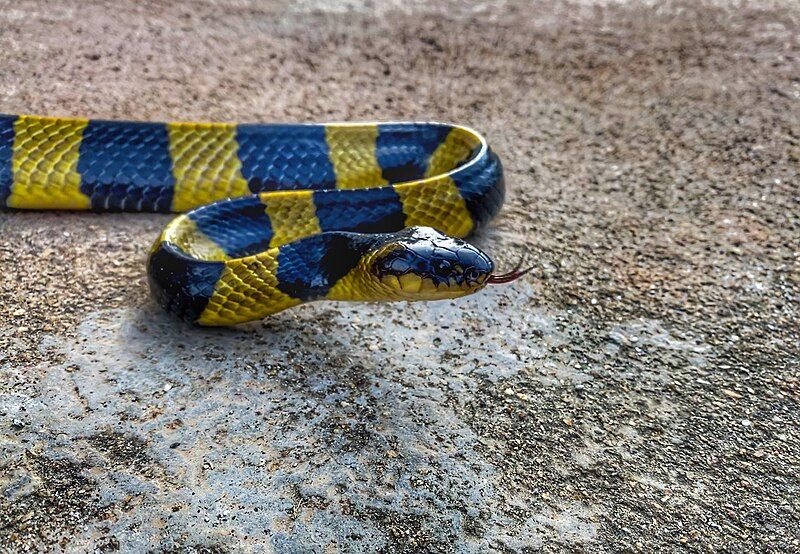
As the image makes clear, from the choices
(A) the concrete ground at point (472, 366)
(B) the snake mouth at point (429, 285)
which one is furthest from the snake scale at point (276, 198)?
(A) the concrete ground at point (472, 366)

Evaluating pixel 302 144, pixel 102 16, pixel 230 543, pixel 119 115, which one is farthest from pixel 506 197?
pixel 102 16

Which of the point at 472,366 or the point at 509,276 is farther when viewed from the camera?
the point at 509,276

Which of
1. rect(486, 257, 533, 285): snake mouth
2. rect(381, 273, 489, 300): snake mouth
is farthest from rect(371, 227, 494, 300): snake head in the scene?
rect(486, 257, 533, 285): snake mouth

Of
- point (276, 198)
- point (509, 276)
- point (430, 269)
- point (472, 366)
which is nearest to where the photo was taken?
point (430, 269)

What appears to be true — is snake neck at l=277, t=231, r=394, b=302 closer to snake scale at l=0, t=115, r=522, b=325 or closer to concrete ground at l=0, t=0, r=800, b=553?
snake scale at l=0, t=115, r=522, b=325

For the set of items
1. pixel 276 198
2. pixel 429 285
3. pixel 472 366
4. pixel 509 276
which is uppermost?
pixel 429 285

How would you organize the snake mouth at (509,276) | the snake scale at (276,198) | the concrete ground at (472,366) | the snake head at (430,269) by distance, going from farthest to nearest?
the snake mouth at (509,276), the snake scale at (276,198), the snake head at (430,269), the concrete ground at (472,366)

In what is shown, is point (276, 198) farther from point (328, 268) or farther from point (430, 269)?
point (430, 269)

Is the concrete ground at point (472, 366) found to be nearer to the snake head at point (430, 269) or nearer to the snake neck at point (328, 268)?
the snake neck at point (328, 268)

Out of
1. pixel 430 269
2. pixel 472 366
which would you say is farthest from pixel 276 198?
pixel 472 366
